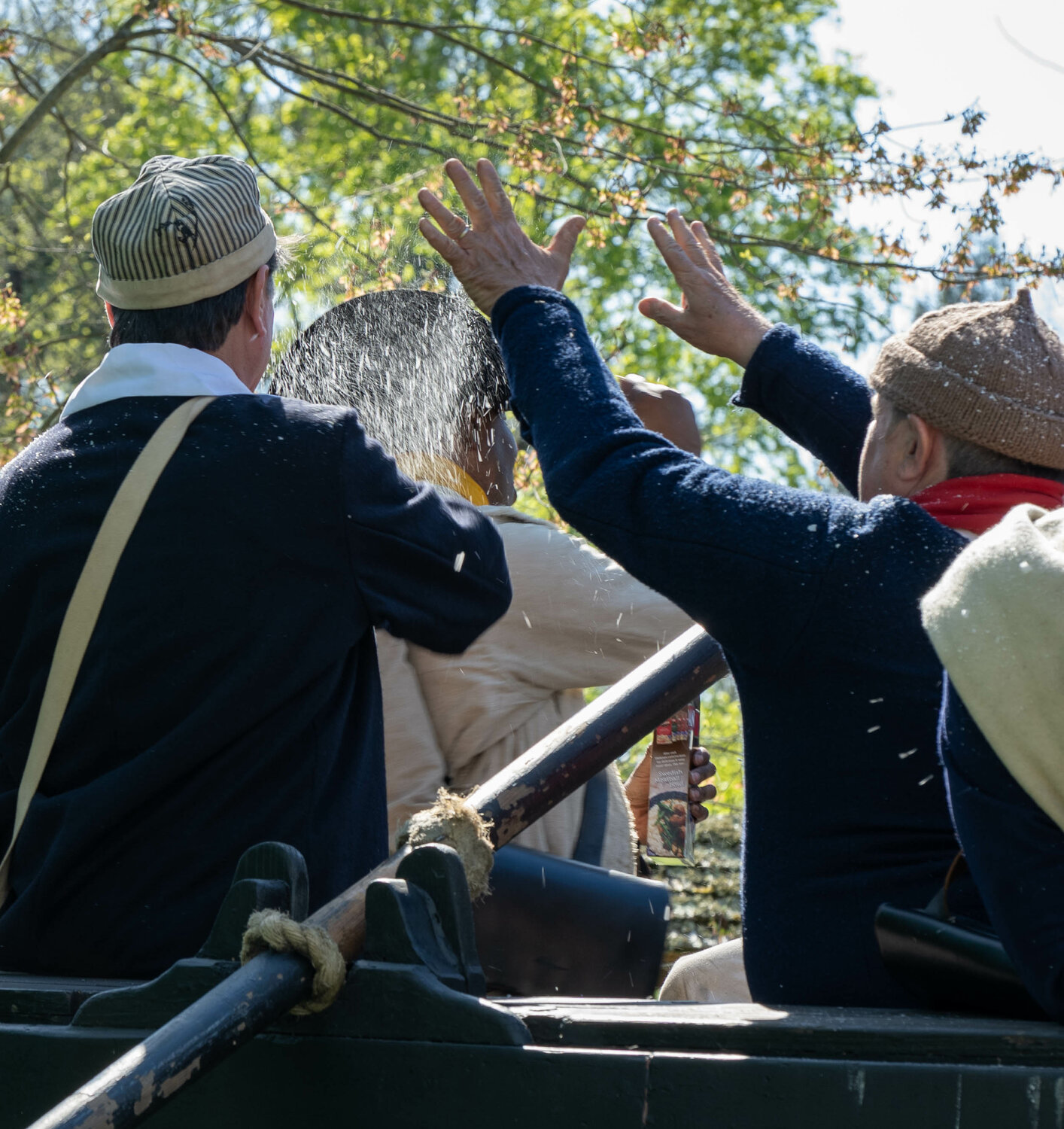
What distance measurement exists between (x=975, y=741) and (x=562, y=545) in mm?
1638

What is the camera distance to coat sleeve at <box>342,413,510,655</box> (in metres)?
2.11

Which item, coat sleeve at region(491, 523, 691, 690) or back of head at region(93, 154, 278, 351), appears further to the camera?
coat sleeve at region(491, 523, 691, 690)

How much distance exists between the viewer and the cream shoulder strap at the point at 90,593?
210cm

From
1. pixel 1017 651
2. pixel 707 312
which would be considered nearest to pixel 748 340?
pixel 707 312

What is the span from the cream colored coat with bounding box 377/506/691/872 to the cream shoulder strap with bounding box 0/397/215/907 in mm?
1074

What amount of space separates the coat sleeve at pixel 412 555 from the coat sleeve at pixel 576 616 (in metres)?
0.83

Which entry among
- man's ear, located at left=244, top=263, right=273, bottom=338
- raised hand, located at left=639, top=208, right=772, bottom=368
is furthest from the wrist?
man's ear, located at left=244, top=263, right=273, bottom=338

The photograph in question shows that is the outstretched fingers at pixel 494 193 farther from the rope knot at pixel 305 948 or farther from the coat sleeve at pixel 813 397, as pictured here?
the rope knot at pixel 305 948

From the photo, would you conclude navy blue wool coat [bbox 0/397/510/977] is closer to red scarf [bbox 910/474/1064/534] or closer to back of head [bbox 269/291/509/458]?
red scarf [bbox 910/474/1064/534]

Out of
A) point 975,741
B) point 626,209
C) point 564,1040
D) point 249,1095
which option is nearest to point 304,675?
point 249,1095

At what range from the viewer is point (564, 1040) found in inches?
63.6

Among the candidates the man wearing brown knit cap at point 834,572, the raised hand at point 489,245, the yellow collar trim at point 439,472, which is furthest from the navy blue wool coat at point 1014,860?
the yellow collar trim at point 439,472

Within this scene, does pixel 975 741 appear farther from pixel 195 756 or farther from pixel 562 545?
pixel 562 545

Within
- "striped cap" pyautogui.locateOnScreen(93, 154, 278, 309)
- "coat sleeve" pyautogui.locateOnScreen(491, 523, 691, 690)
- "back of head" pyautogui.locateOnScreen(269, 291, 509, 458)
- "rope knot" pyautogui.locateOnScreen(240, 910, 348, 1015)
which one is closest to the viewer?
"rope knot" pyautogui.locateOnScreen(240, 910, 348, 1015)
